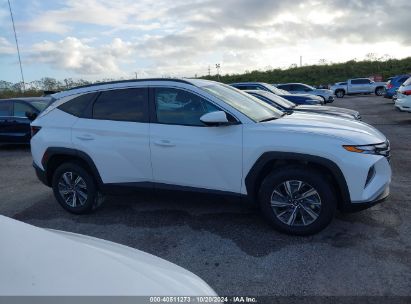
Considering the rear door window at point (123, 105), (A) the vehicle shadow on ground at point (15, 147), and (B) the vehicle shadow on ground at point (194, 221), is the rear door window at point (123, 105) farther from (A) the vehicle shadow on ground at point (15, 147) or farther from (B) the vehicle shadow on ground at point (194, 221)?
(A) the vehicle shadow on ground at point (15, 147)

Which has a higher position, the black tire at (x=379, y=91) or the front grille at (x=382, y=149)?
the front grille at (x=382, y=149)

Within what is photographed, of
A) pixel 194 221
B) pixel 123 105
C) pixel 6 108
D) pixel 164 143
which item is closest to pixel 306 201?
pixel 194 221

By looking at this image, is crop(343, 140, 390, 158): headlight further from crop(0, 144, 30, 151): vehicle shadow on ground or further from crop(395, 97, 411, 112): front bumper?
crop(0, 144, 30, 151): vehicle shadow on ground

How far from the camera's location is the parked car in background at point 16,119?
11.0 metres

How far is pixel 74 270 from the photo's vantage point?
174 cm

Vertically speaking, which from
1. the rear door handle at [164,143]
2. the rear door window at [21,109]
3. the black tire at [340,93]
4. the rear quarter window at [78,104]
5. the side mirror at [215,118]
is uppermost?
the rear quarter window at [78,104]

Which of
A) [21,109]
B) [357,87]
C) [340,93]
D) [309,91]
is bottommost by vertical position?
[340,93]

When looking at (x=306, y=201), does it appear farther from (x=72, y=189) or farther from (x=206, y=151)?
(x=72, y=189)

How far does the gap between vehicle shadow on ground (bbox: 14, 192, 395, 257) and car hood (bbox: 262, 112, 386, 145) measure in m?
0.97

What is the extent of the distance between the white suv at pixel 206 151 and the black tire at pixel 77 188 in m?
0.01

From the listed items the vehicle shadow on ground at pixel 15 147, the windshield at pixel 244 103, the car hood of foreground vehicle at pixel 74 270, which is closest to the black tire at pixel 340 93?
the vehicle shadow on ground at pixel 15 147

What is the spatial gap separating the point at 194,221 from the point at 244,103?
1587 mm

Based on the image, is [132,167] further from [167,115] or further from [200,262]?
[200,262]

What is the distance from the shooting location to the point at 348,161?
394cm
